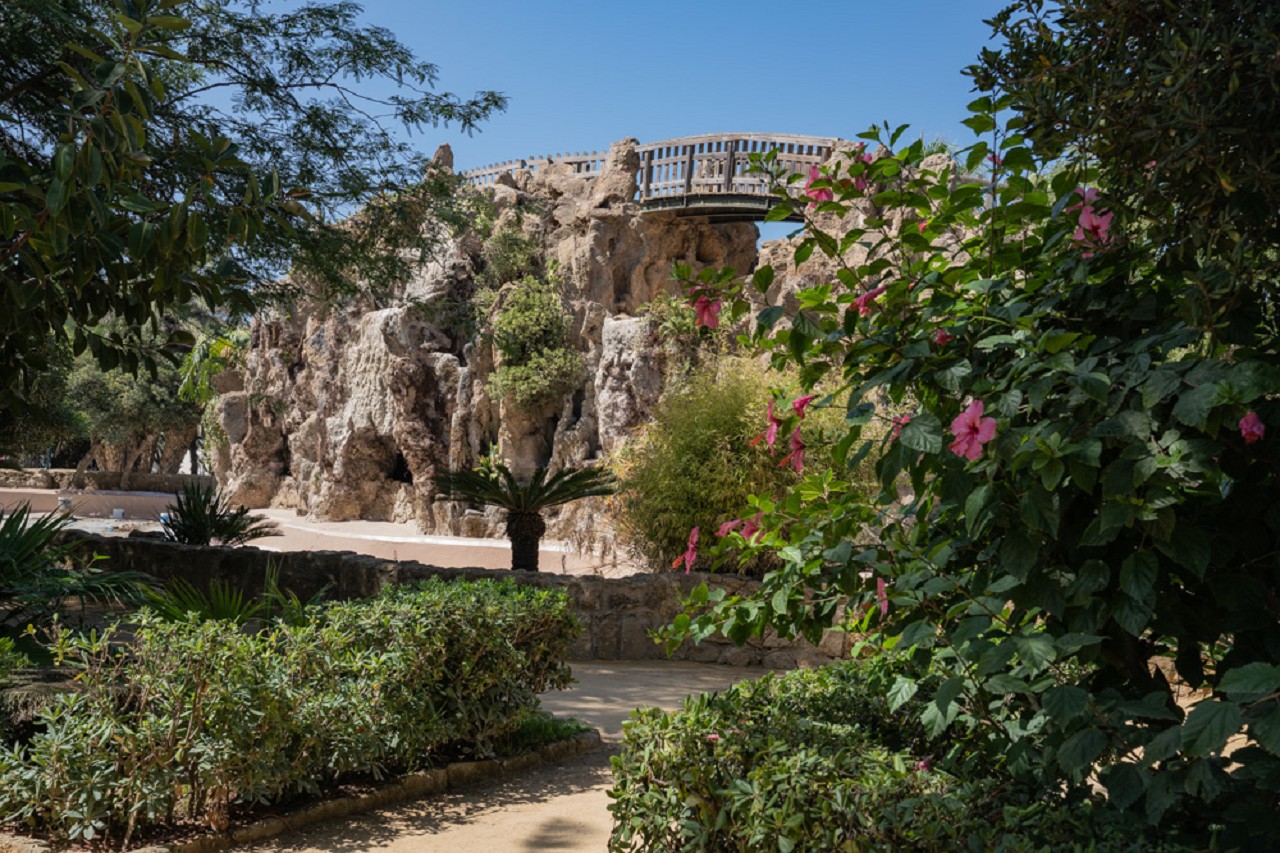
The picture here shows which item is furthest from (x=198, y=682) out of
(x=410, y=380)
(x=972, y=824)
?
(x=410, y=380)

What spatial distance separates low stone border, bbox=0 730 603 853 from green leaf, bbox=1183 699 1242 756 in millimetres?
3395

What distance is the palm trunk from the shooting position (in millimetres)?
10680

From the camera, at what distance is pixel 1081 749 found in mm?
2023

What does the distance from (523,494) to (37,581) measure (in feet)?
16.1

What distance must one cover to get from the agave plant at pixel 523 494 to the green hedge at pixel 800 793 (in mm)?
7050

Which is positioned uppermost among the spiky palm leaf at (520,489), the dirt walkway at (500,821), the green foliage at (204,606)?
the spiky palm leaf at (520,489)

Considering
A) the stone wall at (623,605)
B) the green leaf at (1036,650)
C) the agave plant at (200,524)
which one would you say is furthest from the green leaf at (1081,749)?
the agave plant at (200,524)

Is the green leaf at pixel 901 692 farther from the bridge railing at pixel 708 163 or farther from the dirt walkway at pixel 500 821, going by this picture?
the bridge railing at pixel 708 163

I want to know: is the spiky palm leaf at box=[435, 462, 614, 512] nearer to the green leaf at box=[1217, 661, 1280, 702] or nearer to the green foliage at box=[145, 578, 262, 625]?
the green foliage at box=[145, 578, 262, 625]

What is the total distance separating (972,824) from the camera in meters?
2.49

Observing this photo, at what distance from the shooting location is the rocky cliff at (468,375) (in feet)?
77.8

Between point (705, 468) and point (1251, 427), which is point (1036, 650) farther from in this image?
point (705, 468)

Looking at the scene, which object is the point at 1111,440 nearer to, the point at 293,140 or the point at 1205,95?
the point at 1205,95

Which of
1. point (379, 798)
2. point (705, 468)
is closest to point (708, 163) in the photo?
point (705, 468)
